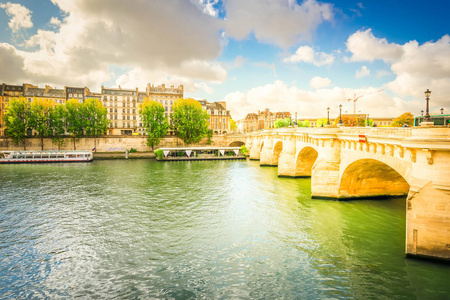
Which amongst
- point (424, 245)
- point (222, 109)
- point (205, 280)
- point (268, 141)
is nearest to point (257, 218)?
point (205, 280)

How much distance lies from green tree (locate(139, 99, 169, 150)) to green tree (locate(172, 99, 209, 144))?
4.24 m

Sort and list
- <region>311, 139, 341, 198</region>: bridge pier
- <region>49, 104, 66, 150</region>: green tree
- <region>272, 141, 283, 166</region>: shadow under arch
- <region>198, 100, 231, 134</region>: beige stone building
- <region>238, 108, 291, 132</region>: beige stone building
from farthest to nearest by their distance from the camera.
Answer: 1. <region>238, 108, 291, 132</region>: beige stone building
2. <region>198, 100, 231, 134</region>: beige stone building
3. <region>49, 104, 66, 150</region>: green tree
4. <region>272, 141, 283, 166</region>: shadow under arch
5. <region>311, 139, 341, 198</region>: bridge pier

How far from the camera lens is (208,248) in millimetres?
14367

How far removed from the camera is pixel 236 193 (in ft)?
88.6

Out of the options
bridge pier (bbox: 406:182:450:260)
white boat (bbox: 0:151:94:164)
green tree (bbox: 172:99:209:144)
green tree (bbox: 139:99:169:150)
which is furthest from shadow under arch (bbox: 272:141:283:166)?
white boat (bbox: 0:151:94:164)

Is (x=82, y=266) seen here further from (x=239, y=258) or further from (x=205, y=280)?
(x=239, y=258)

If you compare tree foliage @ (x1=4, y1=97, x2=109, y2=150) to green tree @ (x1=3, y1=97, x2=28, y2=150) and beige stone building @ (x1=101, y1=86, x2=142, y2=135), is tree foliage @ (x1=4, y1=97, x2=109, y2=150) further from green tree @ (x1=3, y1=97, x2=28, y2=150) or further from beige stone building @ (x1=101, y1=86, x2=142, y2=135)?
beige stone building @ (x1=101, y1=86, x2=142, y2=135)

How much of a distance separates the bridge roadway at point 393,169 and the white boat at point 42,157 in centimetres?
4809

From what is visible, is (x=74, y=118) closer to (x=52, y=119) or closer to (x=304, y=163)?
(x=52, y=119)

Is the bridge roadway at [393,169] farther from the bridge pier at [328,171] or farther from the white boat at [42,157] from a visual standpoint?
the white boat at [42,157]

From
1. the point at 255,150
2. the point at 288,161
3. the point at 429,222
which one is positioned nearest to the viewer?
the point at 429,222

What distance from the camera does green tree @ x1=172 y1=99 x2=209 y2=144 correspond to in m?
72.7

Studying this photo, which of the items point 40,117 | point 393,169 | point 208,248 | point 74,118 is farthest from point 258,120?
point 208,248

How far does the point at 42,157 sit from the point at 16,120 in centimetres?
1497
